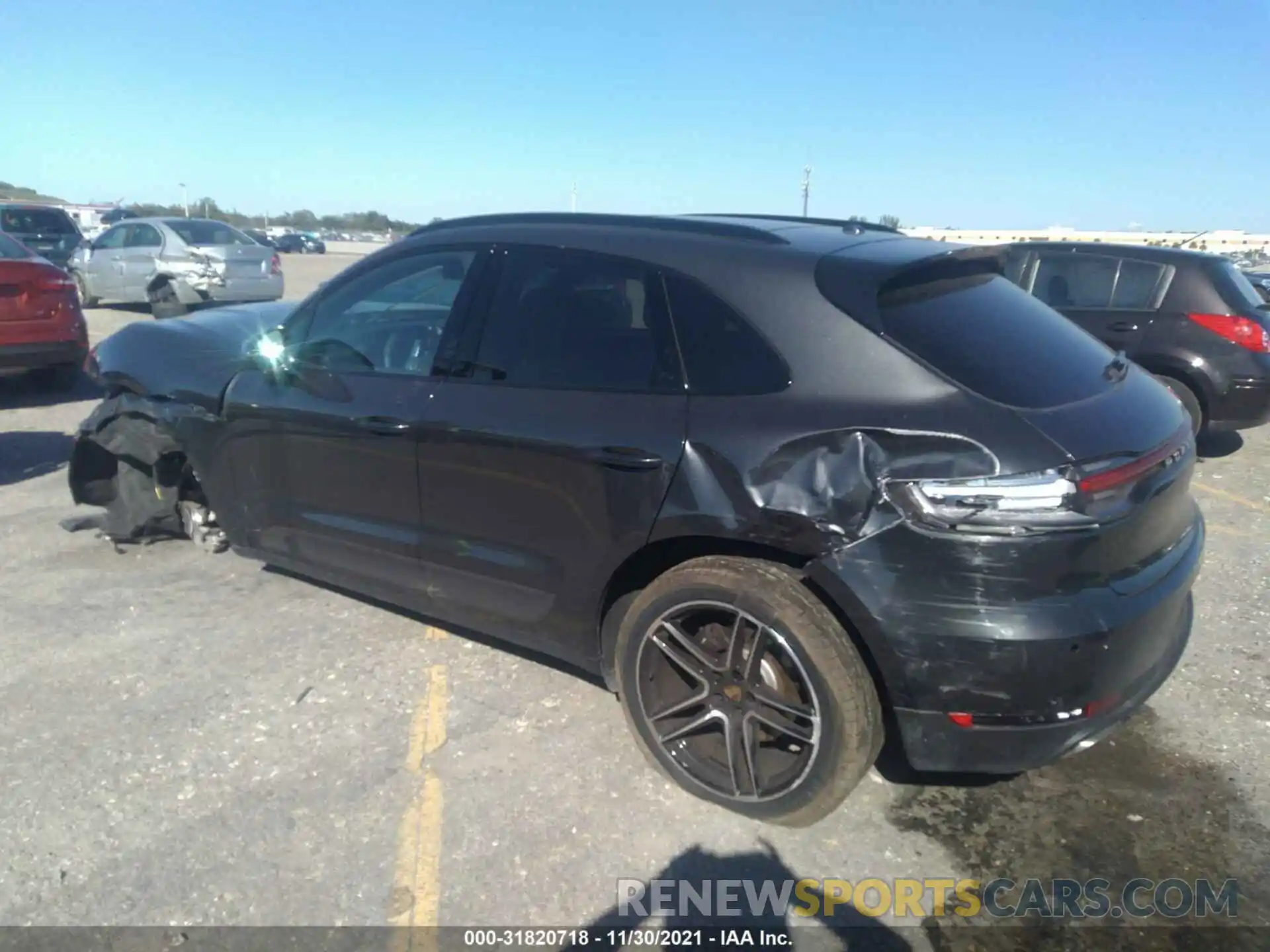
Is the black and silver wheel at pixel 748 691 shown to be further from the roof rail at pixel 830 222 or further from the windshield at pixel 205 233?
the windshield at pixel 205 233

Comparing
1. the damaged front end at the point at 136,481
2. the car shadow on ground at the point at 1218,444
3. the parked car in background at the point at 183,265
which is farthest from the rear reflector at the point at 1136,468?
the parked car in background at the point at 183,265

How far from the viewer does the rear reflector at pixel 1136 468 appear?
2.49 metres

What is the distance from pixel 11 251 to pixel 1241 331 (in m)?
10.5

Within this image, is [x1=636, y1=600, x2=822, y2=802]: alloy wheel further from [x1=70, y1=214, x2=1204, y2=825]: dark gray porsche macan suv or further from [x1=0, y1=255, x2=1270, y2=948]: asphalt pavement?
[x1=0, y1=255, x2=1270, y2=948]: asphalt pavement

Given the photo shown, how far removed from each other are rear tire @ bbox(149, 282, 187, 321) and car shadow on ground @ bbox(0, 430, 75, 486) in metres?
7.18

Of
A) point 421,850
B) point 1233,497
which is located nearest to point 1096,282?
point 1233,497

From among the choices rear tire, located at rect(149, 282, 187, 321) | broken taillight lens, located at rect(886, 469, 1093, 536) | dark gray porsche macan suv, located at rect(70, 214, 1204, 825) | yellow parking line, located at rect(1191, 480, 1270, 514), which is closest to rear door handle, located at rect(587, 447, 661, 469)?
dark gray porsche macan suv, located at rect(70, 214, 1204, 825)

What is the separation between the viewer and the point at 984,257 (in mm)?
3197

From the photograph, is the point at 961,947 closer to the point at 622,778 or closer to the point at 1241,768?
the point at 622,778

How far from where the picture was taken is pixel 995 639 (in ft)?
8.04

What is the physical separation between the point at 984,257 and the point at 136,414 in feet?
13.6

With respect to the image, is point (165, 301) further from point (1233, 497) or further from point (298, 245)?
point (298, 245)

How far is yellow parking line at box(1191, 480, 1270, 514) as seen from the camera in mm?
6297

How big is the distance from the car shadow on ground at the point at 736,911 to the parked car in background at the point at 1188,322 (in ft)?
19.4
